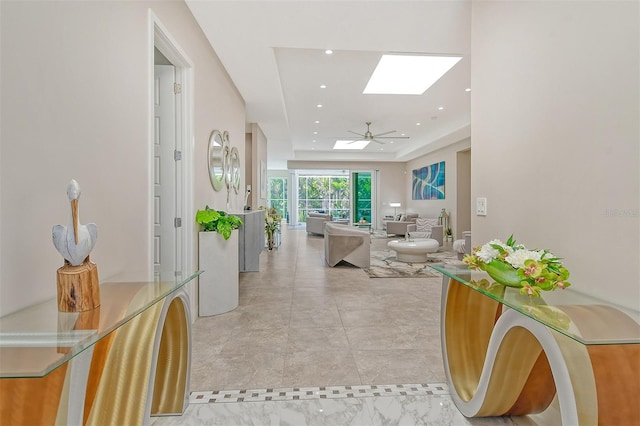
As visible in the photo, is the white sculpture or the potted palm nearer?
the white sculpture

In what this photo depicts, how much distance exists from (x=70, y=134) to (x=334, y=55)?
337cm

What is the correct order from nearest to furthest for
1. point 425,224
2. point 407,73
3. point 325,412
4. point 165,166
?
point 325,412
point 165,166
point 407,73
point 425,224

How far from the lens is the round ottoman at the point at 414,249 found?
612 cm

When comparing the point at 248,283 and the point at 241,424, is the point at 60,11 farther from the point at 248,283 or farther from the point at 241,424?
the point at 248,283

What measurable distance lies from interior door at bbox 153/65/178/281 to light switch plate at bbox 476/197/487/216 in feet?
8.51

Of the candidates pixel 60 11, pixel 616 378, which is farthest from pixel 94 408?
pixel 616 378

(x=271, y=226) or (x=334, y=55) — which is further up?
(x=334, y=55)

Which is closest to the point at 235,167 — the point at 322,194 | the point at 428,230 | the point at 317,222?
the point at 428,230

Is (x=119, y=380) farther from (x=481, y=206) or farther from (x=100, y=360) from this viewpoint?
(x=481, y=206)

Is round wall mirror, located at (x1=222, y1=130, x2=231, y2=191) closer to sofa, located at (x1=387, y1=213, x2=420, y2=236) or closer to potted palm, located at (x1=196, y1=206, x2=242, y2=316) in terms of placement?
potted palm, located at (x1=196, y1=206, x2=242, y2=316)

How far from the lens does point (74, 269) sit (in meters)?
1.20

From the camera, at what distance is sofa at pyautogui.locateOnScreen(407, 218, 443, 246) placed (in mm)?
8516

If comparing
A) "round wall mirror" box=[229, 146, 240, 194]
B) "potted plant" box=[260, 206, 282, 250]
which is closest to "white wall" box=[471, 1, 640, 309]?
"round wall mirror" box=[229, 146, 240, 194]

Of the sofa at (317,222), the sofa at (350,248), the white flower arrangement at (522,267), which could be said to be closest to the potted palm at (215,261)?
the white flower arrangement at (522,267)
